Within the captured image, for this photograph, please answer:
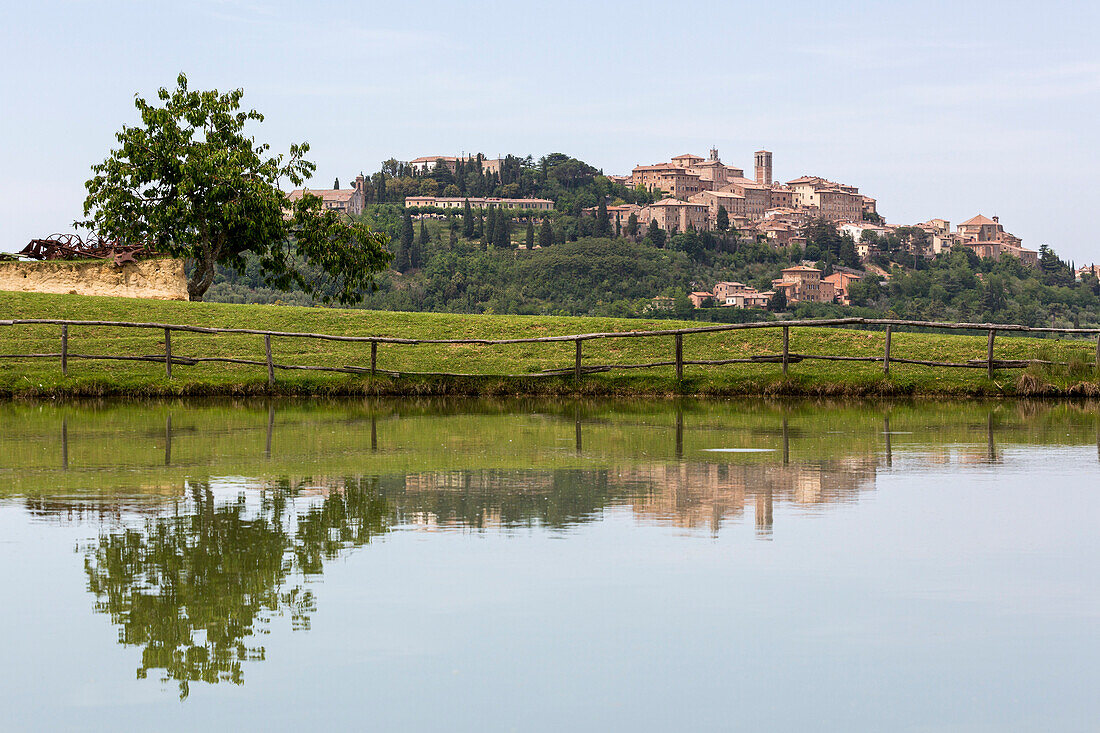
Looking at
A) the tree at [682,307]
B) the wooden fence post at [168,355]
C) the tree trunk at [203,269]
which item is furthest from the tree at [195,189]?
the tree at [682,307]

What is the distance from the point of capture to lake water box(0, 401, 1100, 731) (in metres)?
5.65

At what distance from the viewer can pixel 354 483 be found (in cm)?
1215

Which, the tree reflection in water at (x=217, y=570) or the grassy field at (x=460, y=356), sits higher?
the grassy field at (x=460, y=356)

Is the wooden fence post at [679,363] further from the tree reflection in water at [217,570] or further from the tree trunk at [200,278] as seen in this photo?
the tree trunk at [200,278]

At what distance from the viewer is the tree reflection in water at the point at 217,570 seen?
6473 mm

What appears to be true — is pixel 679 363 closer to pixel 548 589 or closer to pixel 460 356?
pixel 460 356

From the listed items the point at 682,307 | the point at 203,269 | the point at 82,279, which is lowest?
Result: the point at 682,307

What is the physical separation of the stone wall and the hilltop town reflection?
1612 cm

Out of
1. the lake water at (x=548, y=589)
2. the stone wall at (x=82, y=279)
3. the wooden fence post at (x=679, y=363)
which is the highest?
the stone wall at (x=82, y=279)

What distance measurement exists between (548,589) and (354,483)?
4867 millimetres

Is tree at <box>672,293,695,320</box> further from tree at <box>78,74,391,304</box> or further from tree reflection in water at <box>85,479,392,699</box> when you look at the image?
tree reflection in water at <box>85,479,392,699</box>

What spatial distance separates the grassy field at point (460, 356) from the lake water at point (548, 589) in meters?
10.8

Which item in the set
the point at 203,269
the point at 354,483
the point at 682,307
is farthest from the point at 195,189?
the point at 682,307

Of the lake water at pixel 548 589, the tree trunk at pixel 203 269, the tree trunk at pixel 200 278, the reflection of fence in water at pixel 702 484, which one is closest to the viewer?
the lake water at pixel 548 589
